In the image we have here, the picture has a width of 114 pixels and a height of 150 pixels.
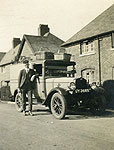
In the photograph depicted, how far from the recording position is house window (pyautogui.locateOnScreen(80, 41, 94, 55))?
17016 millimetres

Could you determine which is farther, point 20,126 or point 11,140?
point 20,126

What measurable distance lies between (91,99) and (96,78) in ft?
25.2

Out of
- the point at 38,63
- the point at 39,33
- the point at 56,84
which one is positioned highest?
the point at 39,33

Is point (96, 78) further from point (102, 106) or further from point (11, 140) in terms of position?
point (11, 140)

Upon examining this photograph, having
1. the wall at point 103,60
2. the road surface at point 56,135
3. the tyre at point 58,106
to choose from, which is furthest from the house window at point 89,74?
the road surface at point 56,135

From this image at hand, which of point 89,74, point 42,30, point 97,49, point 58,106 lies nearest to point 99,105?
point 58,106

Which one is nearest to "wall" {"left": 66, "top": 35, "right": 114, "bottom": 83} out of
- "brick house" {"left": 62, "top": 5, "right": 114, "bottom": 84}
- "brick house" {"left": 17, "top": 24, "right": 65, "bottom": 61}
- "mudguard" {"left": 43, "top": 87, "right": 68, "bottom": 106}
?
"brick house" {"left": 62, "top": 5, "right": 114, "bottom": 84}

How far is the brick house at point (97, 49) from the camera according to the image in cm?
1516

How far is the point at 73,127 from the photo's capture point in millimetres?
6527

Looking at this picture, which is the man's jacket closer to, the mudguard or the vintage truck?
the vintage truck

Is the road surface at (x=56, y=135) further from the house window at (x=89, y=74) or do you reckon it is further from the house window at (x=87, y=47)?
the house window at (x=87, y=47)

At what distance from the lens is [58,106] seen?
8180 mm

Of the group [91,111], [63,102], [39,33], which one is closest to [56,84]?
[63,102]

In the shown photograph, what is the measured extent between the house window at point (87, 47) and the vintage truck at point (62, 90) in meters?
7.26
